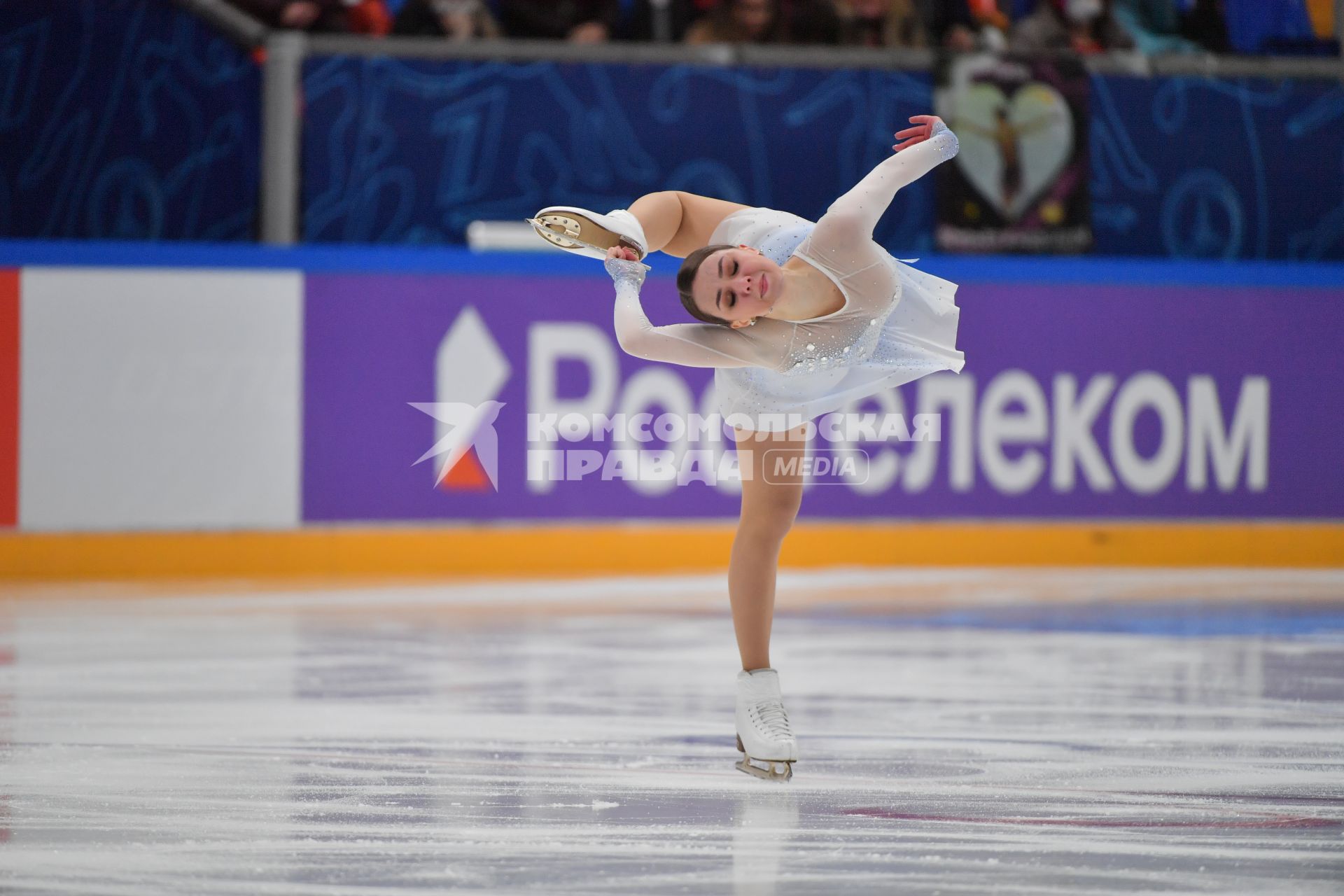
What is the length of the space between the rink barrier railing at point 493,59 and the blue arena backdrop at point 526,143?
0.04 m

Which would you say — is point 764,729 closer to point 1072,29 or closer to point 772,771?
point 772,771

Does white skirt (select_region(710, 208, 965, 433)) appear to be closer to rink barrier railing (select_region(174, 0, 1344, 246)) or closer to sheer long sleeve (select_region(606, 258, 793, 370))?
sheer long sleeve (select_region(606, 258, 793, 370))

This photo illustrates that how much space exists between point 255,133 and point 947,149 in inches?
157

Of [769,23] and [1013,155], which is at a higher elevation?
[769,23]

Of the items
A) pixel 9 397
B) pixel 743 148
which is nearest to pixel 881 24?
pixel 743 148

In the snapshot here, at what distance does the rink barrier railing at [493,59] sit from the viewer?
6301mm

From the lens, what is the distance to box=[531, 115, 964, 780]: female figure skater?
273cm

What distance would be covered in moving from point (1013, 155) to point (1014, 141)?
54 mm

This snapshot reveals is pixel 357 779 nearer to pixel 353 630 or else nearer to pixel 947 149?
pixel 947 149

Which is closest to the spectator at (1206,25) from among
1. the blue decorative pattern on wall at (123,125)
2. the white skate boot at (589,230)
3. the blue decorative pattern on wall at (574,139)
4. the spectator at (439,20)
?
the blue decorative pattern on wall at (574,139)


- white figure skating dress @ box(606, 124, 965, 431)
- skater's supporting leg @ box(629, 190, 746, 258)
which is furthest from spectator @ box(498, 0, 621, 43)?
white figure skating dress @ box(606, 124, 965, 431)

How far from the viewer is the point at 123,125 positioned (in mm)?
6035

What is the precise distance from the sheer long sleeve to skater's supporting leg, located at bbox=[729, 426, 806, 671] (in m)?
0.17

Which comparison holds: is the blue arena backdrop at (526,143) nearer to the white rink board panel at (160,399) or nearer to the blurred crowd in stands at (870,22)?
the blurred crowd in stands at (870,22)
